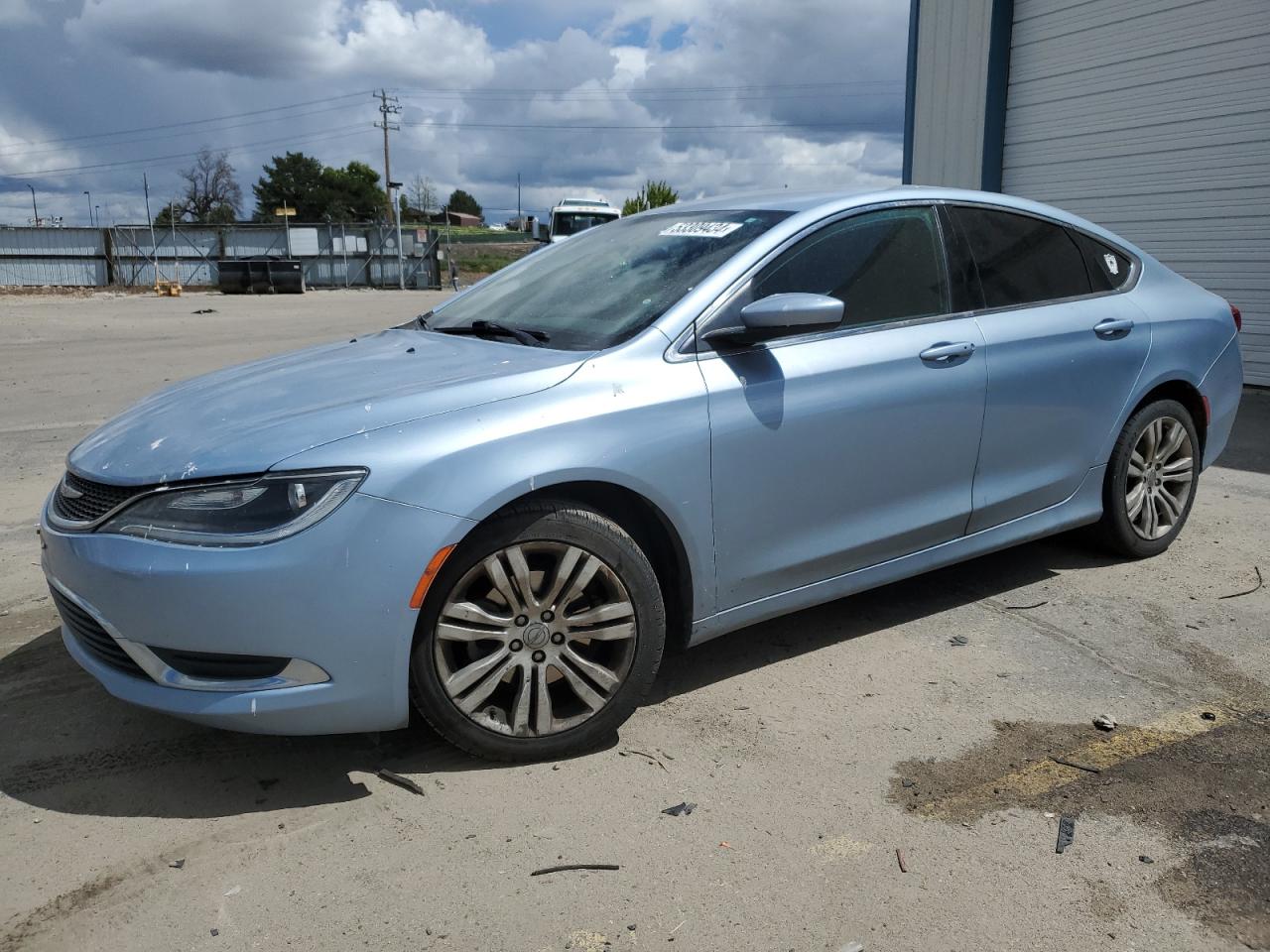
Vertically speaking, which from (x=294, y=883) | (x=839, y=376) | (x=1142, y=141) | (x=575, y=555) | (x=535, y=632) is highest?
(x=1142, y=141)

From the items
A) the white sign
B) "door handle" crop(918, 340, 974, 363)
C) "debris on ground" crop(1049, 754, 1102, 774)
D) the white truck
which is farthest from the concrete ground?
the white truck

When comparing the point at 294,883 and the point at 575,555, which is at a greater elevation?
the point at 575,555

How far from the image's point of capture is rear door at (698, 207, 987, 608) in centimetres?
324

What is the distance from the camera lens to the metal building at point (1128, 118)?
9852 mm

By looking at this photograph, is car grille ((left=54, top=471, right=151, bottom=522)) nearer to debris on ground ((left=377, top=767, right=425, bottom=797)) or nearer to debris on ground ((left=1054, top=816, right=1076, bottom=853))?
debris on ground ((left=377, top=767, right=425, bottom=797))

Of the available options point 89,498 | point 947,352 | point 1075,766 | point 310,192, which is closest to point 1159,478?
point 947,352

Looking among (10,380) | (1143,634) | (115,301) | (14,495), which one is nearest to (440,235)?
(115,301)

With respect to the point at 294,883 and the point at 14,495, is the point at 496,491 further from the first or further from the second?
the point at 14,495

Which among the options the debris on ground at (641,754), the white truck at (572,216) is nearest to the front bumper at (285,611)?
the debris on ground at (641,754)

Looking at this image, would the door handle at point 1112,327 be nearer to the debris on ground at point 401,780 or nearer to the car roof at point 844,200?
the car roof at point 844,200

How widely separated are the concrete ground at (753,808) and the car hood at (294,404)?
2.95ft

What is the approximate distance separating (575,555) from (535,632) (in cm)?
24

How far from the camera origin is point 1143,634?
3.95m

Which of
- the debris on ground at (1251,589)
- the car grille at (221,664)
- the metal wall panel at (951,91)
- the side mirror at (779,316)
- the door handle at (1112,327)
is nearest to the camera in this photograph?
the car grille at (221,664)
